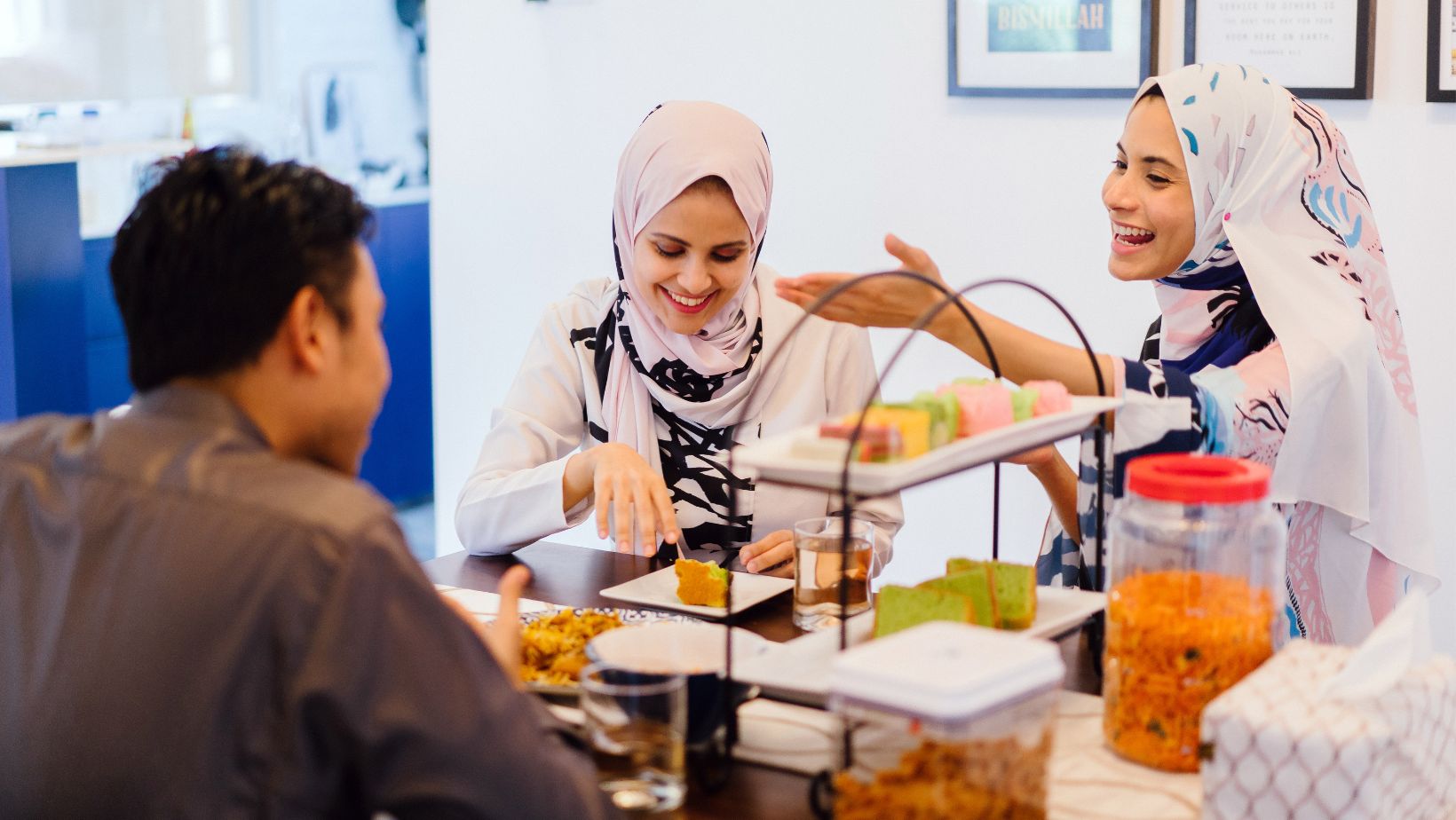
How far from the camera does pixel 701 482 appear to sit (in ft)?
7.95

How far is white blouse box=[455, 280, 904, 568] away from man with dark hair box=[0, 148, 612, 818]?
1129 millimetres

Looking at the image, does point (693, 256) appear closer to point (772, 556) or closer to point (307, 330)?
point (772, 556)

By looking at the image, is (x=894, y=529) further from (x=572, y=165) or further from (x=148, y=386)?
(x=572, y=165)

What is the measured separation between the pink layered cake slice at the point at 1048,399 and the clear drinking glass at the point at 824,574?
1.16 ft

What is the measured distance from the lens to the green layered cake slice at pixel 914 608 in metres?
1.40

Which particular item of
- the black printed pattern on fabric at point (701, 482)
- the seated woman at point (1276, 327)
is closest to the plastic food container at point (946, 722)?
the seated woman at point (1276, 327)

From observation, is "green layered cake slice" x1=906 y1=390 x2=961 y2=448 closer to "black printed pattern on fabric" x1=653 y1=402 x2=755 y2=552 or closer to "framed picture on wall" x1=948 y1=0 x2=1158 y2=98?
"black printed pattern on fabric" x1=653 y1=402 x2=755 y2=552

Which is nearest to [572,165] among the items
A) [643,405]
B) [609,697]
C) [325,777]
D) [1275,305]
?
[643,405]

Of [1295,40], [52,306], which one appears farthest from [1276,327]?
[52,306]

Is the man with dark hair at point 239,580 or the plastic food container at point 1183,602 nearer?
the man with dark hair at point 239,580

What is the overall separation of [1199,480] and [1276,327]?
0.85m

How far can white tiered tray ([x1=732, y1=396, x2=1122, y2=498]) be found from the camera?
3.98 feet

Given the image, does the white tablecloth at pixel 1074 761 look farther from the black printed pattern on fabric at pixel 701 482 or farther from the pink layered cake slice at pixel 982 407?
the black printed pattern on fabric at pixel 701 482

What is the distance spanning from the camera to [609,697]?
49.9 inches
